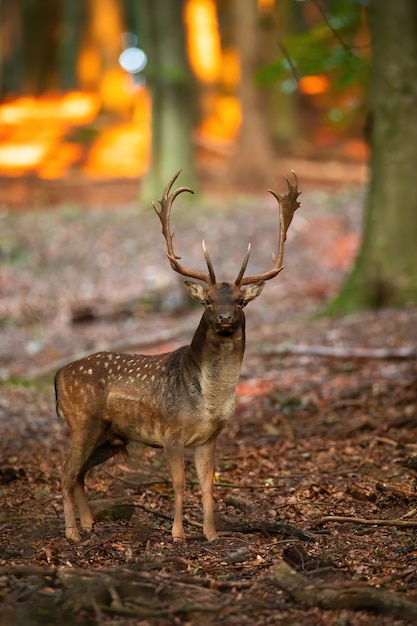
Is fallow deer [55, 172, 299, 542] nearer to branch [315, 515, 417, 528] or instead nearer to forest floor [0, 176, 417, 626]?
forest floor [0, 176, 417, 626]

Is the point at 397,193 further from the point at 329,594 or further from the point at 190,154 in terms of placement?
the point at 190,154

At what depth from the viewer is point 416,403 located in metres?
9.99

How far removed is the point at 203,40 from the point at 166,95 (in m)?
13.1

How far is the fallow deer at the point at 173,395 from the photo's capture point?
6.66 metres

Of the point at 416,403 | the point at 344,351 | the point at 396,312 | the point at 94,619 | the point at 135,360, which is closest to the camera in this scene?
the point at 94,619

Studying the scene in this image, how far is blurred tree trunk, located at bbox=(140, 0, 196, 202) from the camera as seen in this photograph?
24891 mm

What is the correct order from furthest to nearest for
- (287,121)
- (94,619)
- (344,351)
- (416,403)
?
(287,121) < (344,351) < (416,403) < (94,619)

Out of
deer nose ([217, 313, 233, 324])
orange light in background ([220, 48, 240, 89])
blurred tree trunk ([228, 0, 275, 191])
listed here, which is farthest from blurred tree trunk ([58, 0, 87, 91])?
deer nose ([217, 313, 233, 324])

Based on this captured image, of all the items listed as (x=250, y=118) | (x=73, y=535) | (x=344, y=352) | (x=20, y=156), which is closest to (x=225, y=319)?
(x=73, y=535)

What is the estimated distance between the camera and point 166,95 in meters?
25.4

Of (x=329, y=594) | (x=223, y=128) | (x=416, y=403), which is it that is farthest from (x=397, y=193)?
(x=223, y=128)

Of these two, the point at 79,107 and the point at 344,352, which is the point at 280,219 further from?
the point at 79,107

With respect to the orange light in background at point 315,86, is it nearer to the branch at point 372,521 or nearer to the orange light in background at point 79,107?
the orange light in background at point 79,107

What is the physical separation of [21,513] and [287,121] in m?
28.4
